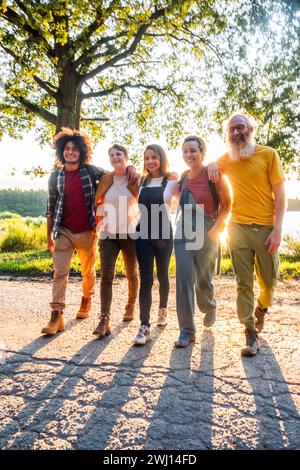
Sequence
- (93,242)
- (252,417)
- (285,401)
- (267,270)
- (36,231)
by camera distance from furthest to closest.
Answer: (36,231) < (93,242) < (267,270) < (285,401) < (252,417)

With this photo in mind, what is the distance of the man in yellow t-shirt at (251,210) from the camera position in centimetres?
385

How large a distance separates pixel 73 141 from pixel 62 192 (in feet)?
2.03

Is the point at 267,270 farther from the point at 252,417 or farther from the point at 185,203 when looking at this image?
the point at 252,417

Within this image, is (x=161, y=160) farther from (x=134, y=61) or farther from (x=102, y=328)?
(x=134, y=61)

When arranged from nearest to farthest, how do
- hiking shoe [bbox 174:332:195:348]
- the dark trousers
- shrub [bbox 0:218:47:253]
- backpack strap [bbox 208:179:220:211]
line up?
hiking shoe [bbox 174:332:195:348] < backpack strap [bbox 208:179:220:211] < the dark trousers < shrub [bbox 0:218:47:253]

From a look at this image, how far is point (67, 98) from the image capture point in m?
12.6

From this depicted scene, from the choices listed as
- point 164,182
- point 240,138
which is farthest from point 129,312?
point 240,138

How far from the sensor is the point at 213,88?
1487cm

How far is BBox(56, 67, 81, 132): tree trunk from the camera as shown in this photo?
40.9 ft

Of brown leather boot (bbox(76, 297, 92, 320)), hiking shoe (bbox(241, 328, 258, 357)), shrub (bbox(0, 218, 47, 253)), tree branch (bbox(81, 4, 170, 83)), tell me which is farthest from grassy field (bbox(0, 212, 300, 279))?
tree branch (bbox(81, 4, 170, 83))

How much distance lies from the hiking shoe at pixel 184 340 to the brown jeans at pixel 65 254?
141 cm

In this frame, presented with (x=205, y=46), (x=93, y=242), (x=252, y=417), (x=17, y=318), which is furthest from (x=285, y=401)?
(x=205, y=46)

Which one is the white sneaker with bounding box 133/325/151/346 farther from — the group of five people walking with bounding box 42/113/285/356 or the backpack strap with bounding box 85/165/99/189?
the backpack strap with bounding box 85/165/99/189
